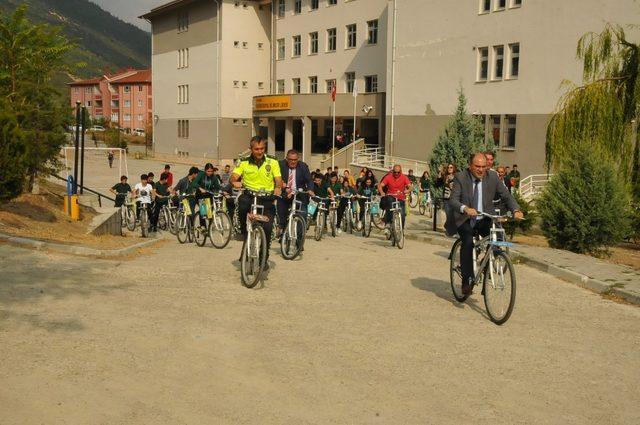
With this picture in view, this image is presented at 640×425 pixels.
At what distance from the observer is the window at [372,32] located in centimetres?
5022

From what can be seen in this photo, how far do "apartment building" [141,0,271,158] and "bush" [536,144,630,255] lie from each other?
48.6 m

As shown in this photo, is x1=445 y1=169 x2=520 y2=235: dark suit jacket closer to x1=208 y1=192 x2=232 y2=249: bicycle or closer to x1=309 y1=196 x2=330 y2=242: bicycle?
x1=208 y1=192 x2=232 y2=249: bicycle

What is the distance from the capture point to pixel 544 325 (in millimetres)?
7949

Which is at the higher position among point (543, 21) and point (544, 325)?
point (543, 21)

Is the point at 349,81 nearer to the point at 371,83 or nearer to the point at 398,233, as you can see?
the point at 371,83

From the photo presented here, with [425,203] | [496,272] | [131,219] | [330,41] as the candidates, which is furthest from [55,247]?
[330,41]

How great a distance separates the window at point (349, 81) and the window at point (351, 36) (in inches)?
77.6

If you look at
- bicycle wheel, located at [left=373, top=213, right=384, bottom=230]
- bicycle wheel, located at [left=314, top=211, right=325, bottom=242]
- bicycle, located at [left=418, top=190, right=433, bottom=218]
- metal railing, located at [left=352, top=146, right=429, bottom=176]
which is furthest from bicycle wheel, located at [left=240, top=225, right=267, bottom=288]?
metal railing, located at [left=352, top=146, right=429, bottom=176]

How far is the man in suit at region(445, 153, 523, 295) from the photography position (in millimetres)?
8453

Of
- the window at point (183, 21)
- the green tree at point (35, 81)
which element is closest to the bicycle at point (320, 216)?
the green tree at point (35, 81)

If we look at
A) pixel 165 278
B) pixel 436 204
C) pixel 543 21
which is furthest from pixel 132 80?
pixel 165 278

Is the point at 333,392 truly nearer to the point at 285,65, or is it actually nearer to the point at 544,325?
the point at 544,325

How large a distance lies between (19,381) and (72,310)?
228cm

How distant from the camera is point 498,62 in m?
36.5
